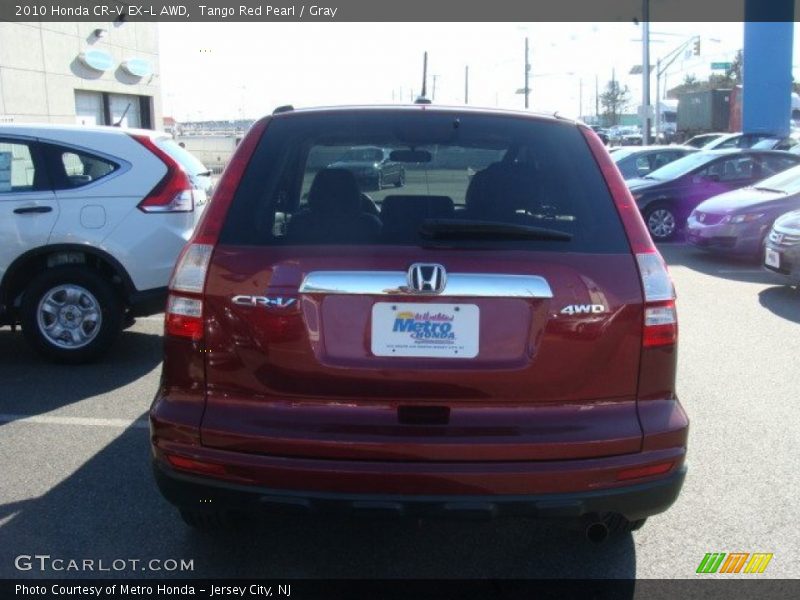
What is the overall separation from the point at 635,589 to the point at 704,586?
0.28 metres

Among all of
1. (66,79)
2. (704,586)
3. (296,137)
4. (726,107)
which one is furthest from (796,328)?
(726,107)

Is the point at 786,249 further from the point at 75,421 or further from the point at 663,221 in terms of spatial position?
the point at 75,421

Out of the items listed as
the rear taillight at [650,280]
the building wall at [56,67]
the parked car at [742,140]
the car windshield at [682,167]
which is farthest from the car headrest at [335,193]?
the parked car at [742,140]

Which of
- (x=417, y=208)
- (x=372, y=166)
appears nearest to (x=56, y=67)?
(x=372, y=166)

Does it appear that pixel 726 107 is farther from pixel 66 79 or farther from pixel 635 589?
pixel 635 589

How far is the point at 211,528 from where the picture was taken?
11.6ft

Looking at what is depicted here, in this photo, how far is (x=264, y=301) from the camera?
2.81m

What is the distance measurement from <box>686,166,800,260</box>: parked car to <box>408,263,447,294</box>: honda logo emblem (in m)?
Answer: 9.81

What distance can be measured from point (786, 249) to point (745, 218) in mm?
2618

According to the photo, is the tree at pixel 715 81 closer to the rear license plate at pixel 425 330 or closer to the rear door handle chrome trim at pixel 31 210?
the rear door handle chrome trim at pixel 31 210

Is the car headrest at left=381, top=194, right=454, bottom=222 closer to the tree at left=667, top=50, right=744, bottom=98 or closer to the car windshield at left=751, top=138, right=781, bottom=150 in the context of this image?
the car windshield at left=751, top=138, right=781, bottom=150

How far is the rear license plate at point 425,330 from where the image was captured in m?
2.78

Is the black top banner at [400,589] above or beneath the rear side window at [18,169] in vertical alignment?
beneath

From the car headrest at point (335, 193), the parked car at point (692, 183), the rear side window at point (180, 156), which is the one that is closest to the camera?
the car headrest at point (335, 193)
